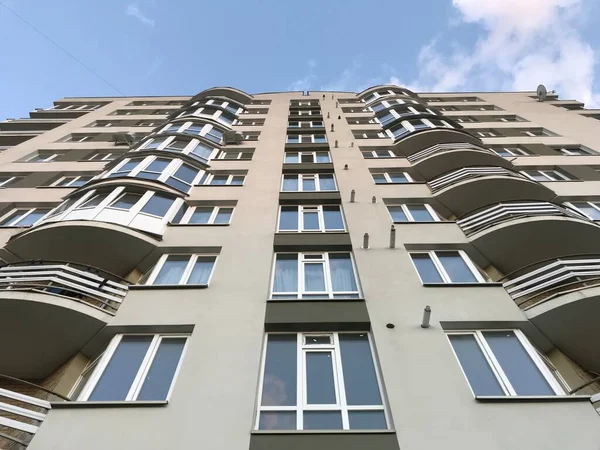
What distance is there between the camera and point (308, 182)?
16234 mm

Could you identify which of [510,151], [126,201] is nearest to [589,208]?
[510,151]

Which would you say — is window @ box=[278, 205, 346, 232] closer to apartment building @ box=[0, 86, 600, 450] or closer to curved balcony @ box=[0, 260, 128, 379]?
apartment building @ box=[0, 86, 600, 450]

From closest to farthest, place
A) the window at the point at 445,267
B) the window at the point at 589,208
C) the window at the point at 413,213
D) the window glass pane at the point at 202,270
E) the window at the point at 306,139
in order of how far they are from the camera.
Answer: the window at the point at 445,267 → the window glass pane at the point at 202,270 → the window at the point at 413,213 → the window at the point at 589,208 → the window at the point at 306,139

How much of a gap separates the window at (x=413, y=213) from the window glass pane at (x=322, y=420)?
24.9ft

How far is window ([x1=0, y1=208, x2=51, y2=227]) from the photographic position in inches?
583

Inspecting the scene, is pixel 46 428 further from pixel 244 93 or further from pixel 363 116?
pixel 244 93

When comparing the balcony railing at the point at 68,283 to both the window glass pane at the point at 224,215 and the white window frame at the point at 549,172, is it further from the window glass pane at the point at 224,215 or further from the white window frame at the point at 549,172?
the white window frame at the point at 549,172

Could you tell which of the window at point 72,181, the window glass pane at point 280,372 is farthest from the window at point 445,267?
the window at point 72,181

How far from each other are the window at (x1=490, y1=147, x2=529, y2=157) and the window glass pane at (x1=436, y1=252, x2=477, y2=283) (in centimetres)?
1134

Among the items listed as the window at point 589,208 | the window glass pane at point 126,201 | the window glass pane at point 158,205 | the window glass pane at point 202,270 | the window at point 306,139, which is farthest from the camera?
the window at point 306,139

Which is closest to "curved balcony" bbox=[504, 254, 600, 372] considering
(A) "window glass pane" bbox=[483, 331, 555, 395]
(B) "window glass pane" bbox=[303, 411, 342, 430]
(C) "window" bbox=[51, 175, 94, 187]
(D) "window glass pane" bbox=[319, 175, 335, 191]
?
(A) "window glass pane" bbox=[483, 331, 555, 395]

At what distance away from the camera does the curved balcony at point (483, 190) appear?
45.8 feet

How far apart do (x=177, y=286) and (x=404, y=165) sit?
11453mm

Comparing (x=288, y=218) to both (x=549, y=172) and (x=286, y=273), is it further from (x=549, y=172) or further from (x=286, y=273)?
(x=549, y=172)
